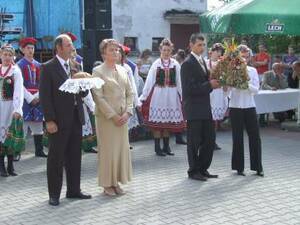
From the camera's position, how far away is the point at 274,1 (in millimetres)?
11203

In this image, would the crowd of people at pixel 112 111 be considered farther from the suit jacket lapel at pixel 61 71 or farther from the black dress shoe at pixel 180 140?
the black dress shoe at pixel 180 140

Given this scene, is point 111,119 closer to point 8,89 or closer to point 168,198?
point 168,198

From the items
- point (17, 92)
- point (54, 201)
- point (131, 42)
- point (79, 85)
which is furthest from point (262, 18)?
point (131, 42)

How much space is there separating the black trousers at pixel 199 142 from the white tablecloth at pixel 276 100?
5159 millimetres

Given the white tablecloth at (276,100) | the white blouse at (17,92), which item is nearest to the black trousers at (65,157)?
the white blouse at (17,92)

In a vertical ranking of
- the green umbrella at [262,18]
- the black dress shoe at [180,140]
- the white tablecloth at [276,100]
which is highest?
the green umbrella at [262,18]

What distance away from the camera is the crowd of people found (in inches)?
249

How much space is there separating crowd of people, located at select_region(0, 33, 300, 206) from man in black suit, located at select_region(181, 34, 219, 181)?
0.04ft

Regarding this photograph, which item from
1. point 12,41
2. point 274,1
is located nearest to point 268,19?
point 274,1

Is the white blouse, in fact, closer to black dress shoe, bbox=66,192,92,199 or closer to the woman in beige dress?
the woman in beige dress

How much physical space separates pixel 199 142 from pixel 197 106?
0.48m

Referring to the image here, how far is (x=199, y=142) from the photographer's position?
751 centimetres

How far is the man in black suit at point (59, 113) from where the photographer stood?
6230 mm

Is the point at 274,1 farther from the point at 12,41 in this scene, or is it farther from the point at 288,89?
the point at 12,41
